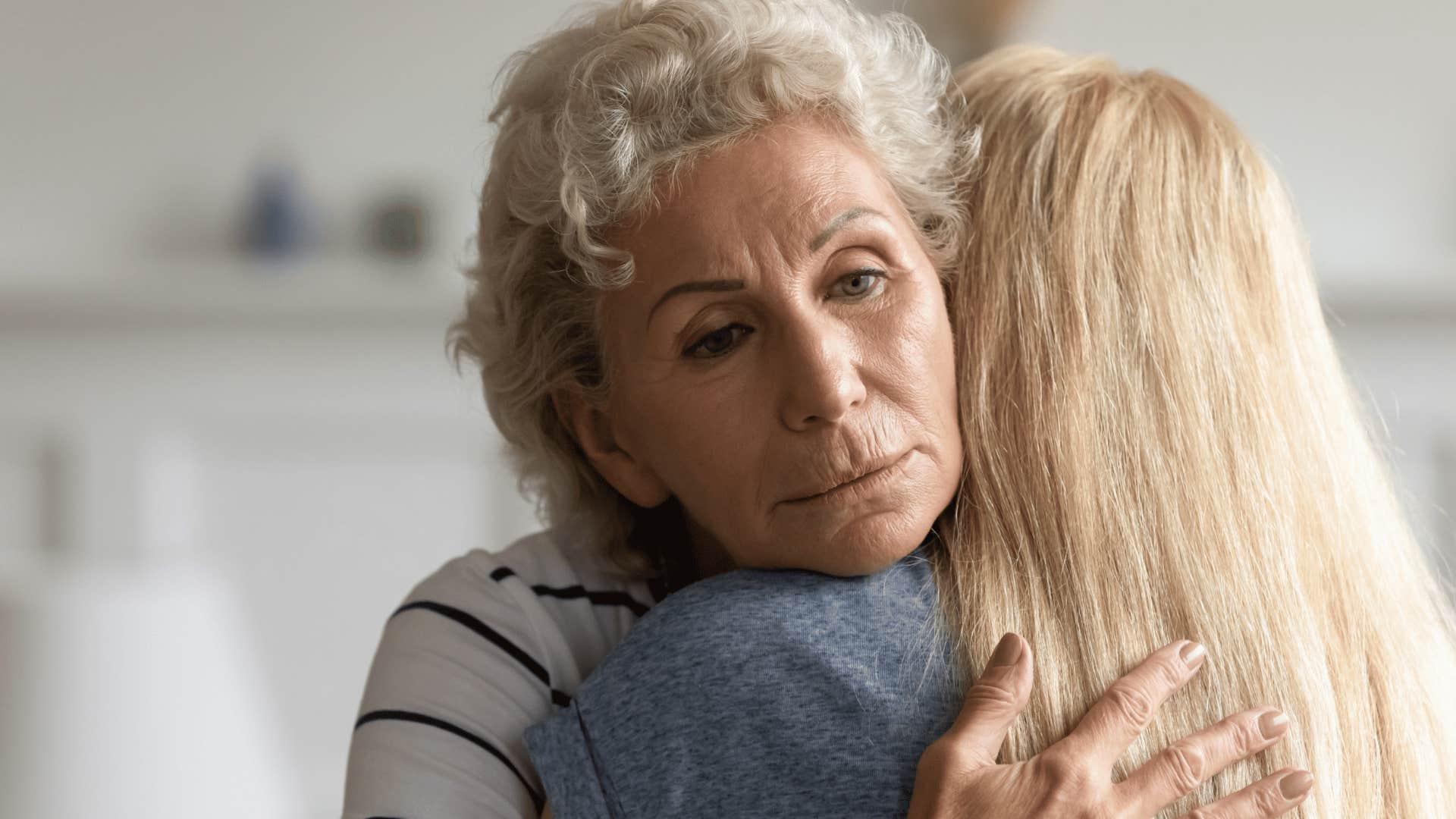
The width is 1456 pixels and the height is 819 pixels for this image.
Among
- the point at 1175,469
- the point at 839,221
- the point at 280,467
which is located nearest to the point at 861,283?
the point at 839,221

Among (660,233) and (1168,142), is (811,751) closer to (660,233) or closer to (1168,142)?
(660,233)

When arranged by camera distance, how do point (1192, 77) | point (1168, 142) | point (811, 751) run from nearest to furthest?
point (811, 751)
point (1168, 142)
point (1192, 77)

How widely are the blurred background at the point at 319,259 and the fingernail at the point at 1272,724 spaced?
88.3 inches

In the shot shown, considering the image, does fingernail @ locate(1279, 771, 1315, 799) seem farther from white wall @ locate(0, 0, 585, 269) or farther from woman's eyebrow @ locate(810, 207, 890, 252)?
white wall @ locate(0, 0, 585, 269)

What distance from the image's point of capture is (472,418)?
10.2ft

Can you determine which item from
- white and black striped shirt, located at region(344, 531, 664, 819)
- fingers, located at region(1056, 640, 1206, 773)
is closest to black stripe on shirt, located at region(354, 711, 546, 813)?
white and black striped shirt, located at region(344, 531, 664, 819)

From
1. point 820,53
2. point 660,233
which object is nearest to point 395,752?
point 660,233

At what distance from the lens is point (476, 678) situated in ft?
3.72

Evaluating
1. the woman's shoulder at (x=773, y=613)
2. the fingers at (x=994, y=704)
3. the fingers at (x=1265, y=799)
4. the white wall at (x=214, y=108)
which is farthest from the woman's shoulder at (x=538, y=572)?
the white wall at (x=214, y=108)

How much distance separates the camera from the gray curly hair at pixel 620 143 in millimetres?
1057

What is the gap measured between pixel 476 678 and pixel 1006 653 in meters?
0.49

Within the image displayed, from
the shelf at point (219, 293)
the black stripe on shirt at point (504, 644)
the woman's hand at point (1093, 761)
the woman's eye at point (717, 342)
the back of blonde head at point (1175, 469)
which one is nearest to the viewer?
the woman's hand at point (1093, 761)

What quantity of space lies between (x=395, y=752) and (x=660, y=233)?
1.61 feet

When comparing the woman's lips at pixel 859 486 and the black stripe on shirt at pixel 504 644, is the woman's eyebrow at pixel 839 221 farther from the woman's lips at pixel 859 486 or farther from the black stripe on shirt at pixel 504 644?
the black stripe on shirt at pixel 504 644
